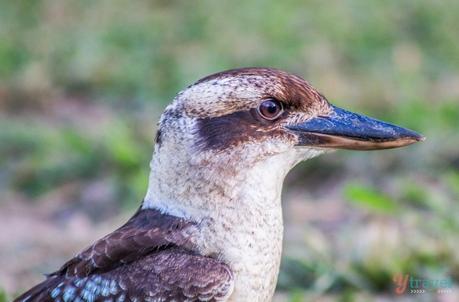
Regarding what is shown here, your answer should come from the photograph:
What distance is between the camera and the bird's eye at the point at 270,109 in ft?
15.3

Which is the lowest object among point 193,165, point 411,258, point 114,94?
point 411,258

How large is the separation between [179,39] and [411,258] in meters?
5.61

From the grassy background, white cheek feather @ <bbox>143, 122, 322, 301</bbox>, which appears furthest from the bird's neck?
the grassy background

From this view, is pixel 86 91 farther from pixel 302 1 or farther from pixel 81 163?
pixel 302 1

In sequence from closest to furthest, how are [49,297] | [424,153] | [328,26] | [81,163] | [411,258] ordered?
[49,297] < [411,258] < [424,153] < [81,163] < [328,26]

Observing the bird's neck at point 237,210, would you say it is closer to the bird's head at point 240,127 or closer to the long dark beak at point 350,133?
the bird's head at point 240,127

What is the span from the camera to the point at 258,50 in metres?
10.6

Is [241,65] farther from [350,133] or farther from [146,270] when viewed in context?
[146,270]

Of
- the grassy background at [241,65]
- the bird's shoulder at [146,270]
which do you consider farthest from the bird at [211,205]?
the grassy background at [241,65]

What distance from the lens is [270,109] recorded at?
467 cm

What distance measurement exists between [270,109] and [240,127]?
0.49 ft

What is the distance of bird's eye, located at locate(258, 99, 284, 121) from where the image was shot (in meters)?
4.66

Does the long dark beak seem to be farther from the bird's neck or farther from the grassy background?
the grassy background

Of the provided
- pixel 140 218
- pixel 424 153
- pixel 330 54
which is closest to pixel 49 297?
pixel 140 218
